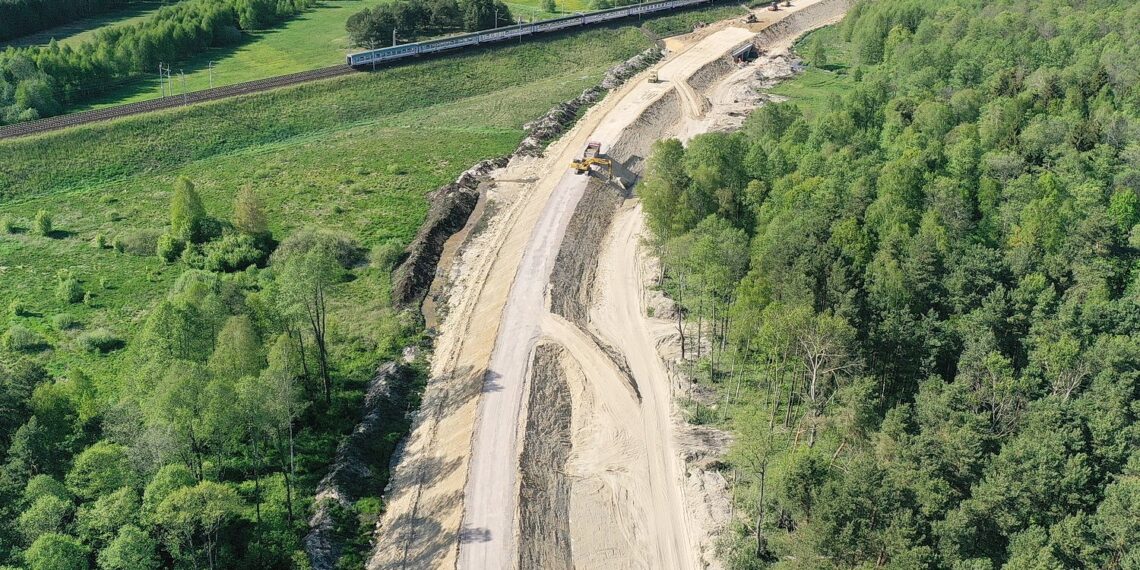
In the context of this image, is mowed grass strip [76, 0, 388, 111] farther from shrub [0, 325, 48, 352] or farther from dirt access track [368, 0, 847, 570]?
shrub [0, 325, 48, 352]

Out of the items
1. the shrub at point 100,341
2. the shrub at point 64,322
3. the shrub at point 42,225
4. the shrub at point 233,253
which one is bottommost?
the shrub at point 100,341

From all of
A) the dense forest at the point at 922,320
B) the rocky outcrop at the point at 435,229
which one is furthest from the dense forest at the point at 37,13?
the dense forest at the point at 922,320

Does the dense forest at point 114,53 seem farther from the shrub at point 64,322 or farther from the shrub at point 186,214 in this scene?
the shrub at point 64,322

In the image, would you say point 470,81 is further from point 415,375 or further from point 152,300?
point 415,375

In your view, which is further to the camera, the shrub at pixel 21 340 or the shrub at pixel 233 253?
the shrub at pixel 233 253

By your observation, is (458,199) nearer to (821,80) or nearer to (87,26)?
(821,80)

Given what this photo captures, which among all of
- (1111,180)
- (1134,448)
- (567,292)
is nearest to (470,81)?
(567,292)

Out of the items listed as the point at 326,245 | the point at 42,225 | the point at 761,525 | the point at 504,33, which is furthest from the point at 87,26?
the point at 761,525
